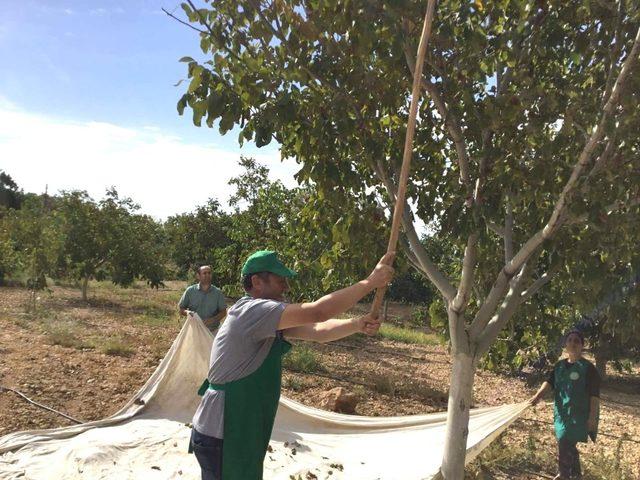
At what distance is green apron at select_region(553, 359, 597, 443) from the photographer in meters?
4.28

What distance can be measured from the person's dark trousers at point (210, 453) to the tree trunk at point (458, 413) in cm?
161

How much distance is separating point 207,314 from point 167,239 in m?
15.4

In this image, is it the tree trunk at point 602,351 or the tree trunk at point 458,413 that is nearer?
the tree trunk at point 458,413

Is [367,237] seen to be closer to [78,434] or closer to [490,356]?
[490,356]

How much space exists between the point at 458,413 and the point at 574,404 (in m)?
1.54

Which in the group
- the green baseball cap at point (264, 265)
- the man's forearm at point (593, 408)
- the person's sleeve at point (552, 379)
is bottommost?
the man's forearm at point (593, 408)

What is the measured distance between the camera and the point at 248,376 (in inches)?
89.9

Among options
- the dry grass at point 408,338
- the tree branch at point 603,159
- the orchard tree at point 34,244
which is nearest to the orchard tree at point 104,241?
the orchard tree at point 34,244

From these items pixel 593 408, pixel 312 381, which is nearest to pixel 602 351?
pixel 312 381

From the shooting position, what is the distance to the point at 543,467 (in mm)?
5102

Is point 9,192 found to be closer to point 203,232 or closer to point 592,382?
point 203,232

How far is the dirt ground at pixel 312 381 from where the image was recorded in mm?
5375

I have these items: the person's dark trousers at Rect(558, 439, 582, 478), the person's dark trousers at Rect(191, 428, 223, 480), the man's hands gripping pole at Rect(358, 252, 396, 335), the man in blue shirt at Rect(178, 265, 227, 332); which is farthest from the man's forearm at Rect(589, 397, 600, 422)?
the man in blue shirt at Rect(178, 265, 227, 332)

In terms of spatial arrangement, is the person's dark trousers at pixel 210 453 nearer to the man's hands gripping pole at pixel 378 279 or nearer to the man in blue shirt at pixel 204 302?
the man's hands gripping pole at pixel 378 279
